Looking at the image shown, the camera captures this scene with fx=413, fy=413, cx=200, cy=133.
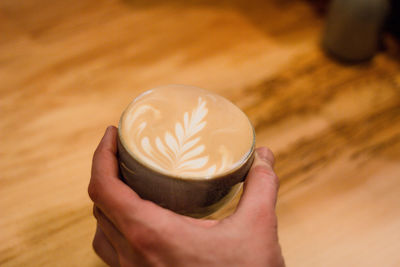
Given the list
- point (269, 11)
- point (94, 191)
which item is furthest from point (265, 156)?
point (269, 11)

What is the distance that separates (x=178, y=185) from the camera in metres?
0.67

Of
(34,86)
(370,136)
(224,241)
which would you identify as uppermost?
(224,241)

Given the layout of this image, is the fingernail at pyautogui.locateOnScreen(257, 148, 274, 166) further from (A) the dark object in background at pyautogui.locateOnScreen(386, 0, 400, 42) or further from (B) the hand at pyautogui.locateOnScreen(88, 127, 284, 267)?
(A) the dark object in background at pyautogui.locateOnScreen(386, 0, 400, 42)

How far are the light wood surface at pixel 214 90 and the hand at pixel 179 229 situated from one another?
0.28 m

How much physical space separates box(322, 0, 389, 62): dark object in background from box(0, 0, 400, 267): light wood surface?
0.05 metres

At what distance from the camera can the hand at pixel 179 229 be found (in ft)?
2.12

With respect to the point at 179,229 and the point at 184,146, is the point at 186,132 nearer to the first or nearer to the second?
the point at 184,146

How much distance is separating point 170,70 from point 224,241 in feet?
2.74

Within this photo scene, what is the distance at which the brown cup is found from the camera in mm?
671

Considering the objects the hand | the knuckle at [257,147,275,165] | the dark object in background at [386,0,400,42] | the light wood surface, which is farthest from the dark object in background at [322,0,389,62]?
the hand

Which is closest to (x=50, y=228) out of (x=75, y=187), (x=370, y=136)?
(x=75, y=187)

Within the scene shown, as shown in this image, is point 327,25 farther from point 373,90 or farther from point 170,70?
point 170,70

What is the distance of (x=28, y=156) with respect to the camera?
108 cm

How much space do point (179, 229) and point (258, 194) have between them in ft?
0.53
